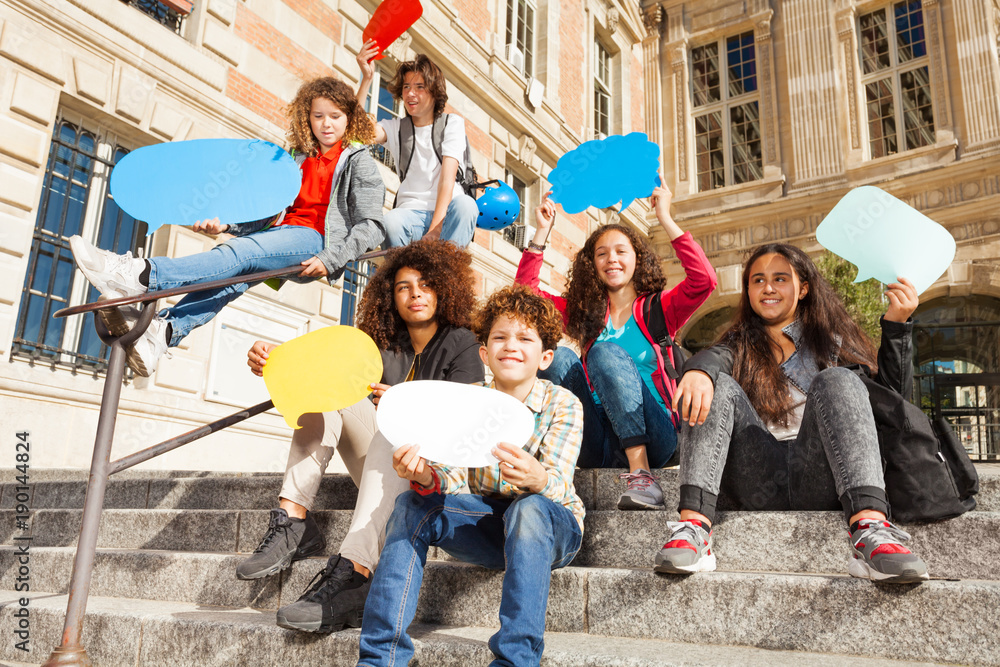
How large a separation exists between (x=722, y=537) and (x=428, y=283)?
4.95 ft

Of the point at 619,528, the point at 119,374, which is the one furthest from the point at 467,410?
the point at 119,374

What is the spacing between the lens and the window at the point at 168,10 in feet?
21.9

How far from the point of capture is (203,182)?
2.53 metres

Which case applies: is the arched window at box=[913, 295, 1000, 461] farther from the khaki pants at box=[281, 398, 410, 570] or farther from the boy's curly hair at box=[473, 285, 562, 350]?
the khaki pants at box=[281, 398, 410, 570]

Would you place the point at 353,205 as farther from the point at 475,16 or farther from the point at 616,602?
the point at 475,16

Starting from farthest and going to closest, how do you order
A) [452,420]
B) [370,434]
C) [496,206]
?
[496,206]
[370,434]
[452,420]

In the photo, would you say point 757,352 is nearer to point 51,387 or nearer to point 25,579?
point 25,579

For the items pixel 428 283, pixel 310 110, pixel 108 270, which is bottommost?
pixel 108 270

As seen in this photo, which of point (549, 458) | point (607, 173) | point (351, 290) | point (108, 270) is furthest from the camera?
point (351, 290)

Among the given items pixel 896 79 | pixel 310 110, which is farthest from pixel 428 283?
pixel 896 79

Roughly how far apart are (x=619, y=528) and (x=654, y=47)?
53.9ft

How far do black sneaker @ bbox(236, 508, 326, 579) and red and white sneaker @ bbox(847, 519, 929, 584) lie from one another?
6.03 feet

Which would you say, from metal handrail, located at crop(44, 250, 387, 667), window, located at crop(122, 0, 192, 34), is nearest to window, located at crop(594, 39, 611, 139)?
window, located at crop(122, 0, 192, 34)

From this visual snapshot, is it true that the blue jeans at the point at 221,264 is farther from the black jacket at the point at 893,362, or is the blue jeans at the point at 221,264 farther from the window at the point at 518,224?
the window at the point at 518,224
